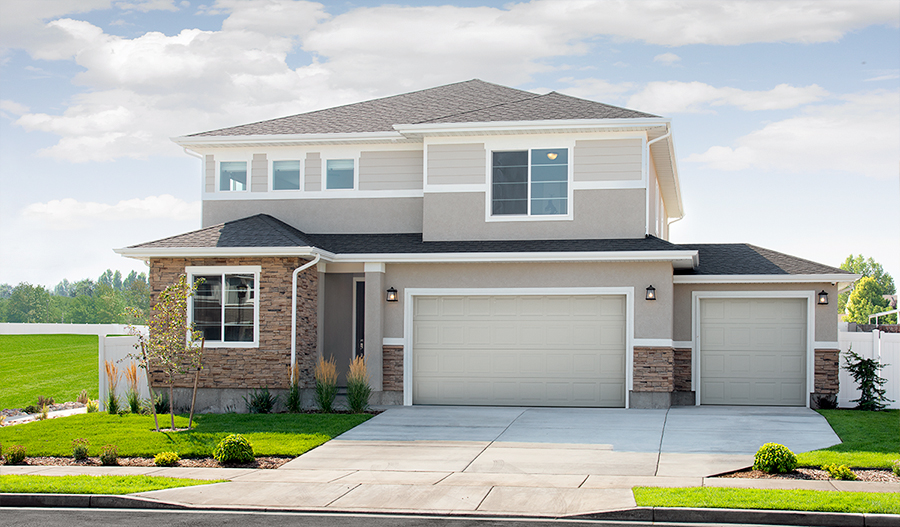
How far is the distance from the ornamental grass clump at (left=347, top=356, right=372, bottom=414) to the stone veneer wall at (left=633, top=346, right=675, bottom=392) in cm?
517

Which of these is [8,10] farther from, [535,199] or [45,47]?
[535,199]

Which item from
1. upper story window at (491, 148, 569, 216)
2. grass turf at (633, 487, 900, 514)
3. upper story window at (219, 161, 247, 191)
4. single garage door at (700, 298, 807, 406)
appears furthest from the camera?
upper story window at (219, 161, 247, 191)

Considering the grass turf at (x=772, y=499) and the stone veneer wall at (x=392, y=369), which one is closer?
the grass turf at (x=772, y=499)

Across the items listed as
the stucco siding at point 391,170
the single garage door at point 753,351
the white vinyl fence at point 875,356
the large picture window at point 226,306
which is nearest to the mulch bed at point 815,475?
the single garage door at point 753,351

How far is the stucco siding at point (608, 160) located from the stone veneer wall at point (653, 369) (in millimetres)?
3505

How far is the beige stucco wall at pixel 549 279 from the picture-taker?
1532 centimetres

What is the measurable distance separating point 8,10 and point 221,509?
15.5 metres

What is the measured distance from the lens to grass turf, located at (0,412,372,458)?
38.6 feet

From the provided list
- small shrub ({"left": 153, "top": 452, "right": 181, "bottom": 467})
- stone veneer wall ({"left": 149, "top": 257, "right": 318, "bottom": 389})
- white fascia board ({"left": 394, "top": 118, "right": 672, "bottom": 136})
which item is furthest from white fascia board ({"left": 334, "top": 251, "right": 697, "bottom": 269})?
small shrub ({"left": 153, "top": 452, "right": 181, "bottom": 467})

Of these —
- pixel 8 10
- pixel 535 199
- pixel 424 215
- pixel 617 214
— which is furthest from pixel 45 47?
pixel 617 214

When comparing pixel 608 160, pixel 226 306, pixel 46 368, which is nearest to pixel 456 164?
pixel 608 160

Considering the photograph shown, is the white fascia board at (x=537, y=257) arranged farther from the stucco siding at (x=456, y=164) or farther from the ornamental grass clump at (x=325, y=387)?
the ornamental grass clump at (x=325, y=387)

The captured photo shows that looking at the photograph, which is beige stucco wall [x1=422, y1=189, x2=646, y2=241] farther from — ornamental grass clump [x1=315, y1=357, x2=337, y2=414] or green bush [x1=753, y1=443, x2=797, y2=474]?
green bush [x1=753, y1=443, x2=797, y2=474]

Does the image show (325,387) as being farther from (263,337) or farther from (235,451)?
(235,451)
